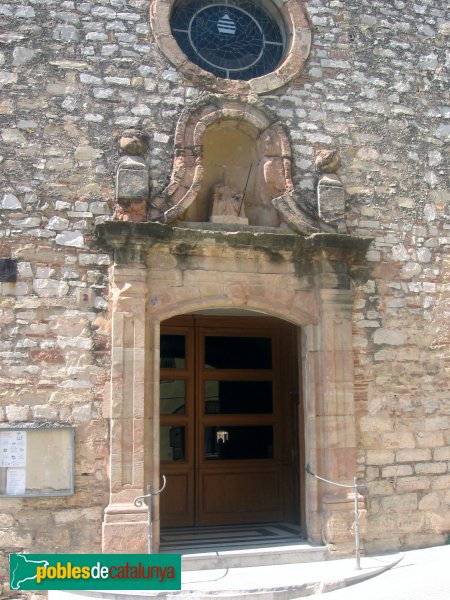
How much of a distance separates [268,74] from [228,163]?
3.39 ft

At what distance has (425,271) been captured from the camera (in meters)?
7.89

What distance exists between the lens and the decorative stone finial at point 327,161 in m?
7.63

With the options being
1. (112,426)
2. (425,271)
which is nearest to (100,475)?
(112,426)

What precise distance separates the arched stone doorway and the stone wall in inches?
7.3

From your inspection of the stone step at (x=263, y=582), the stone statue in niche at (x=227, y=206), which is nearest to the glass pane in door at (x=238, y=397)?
the stone statue in niche at (x=227, y=206)

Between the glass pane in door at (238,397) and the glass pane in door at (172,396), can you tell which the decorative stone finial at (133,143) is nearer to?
the glass pane in door at (172,396)

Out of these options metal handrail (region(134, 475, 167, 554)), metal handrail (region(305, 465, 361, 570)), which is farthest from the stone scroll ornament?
metal handrail (region(305, 465, 361, 570))

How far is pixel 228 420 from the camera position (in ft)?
28.9

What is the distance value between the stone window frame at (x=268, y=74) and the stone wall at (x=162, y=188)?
0.11 metres

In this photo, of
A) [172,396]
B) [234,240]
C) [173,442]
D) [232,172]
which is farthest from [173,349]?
[232,172]

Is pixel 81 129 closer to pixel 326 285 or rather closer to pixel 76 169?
pixel 76 169

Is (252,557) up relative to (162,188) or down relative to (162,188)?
down

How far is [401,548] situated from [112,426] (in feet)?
10.7

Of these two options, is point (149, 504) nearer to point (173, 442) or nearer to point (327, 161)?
point (173, 442)
